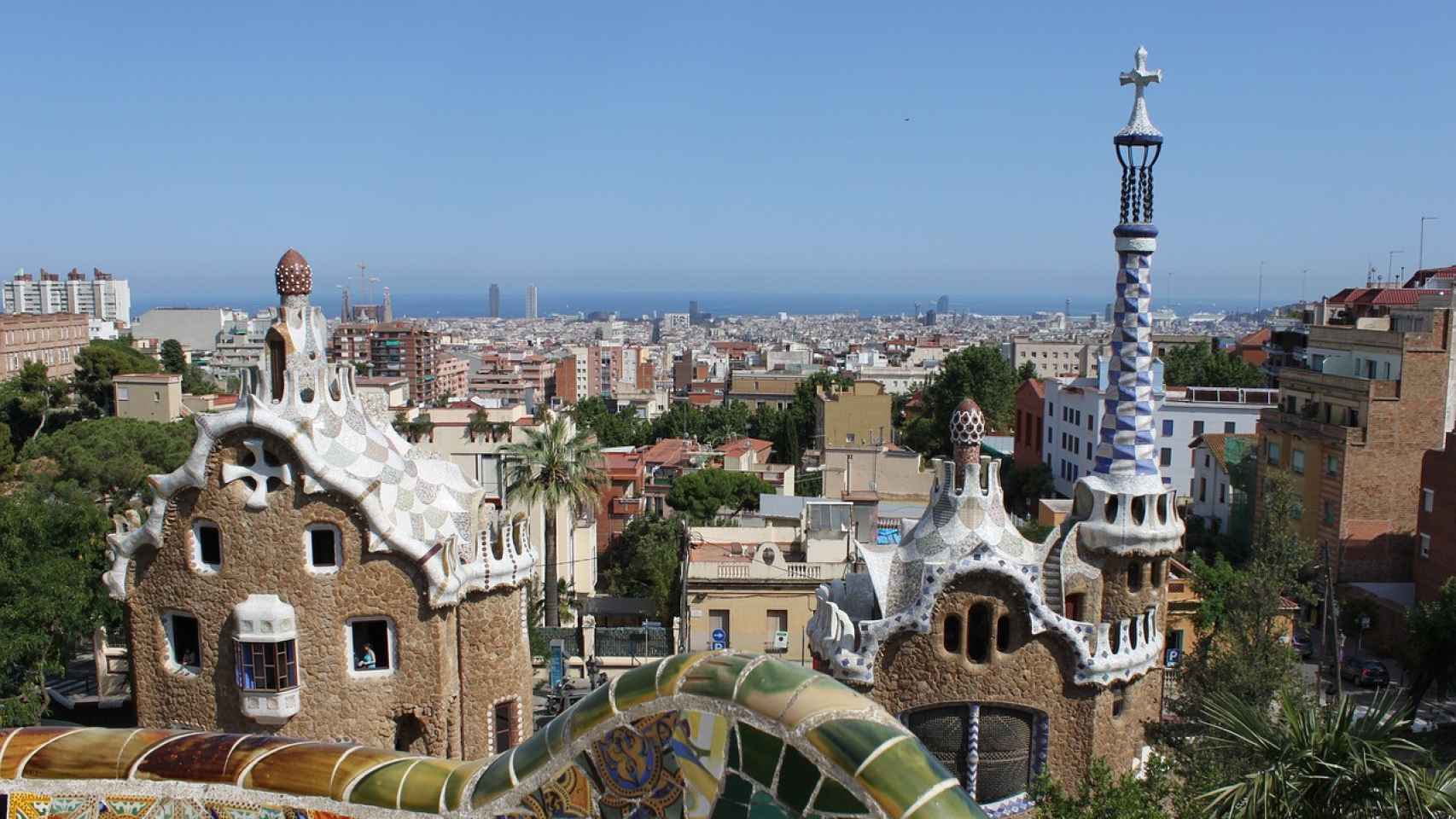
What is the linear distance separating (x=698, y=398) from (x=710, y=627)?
376 feet

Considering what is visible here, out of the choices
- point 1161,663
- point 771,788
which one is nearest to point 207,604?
point 771,788

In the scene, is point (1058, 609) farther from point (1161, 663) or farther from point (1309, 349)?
point (1309, 349)

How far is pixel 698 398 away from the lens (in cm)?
14512

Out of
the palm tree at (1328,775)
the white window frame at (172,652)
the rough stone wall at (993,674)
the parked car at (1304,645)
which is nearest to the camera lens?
the palm tree at (1328,775)

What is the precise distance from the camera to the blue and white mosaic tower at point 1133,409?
2045 centimetres

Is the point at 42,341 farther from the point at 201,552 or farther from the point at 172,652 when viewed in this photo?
the point at 201,552

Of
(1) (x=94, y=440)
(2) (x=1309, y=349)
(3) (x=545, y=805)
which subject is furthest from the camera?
(2) (x=1309, y=349)

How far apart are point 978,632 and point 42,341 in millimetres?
98710

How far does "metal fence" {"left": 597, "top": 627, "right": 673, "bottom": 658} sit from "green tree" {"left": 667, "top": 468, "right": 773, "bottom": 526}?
56.2 feet

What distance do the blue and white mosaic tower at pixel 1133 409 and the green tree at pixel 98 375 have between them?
64675 millimetres

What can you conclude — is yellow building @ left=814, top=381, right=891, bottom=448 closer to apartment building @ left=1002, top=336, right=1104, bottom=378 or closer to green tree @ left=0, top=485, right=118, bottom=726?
green tree @ left=0, top=485, right=118, bottom=726

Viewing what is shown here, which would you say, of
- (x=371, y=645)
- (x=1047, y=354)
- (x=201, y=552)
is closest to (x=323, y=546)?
(x=371, y=645)

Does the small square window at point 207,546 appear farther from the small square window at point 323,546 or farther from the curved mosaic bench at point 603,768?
the curved mosaic bench at point 603,768

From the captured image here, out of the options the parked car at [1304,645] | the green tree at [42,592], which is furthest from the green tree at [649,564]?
the parked car at [1304,645]
